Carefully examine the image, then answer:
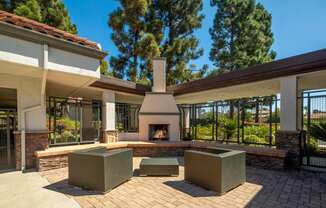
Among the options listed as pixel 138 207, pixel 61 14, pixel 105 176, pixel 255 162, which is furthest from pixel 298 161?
pixel 61 14

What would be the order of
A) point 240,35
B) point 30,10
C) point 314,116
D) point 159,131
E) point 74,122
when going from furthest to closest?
point 240,35 → point 74,122 → point 30,10 → point 159,131 → point 314,116

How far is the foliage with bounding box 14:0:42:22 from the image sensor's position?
41.8ft

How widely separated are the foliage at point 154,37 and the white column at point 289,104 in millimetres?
11526

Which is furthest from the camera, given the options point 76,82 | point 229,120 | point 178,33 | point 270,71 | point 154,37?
point 178,33

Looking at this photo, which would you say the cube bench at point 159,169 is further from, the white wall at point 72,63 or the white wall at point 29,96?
the white wall at point 29,96

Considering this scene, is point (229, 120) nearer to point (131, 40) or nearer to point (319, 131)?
point (319, 131)

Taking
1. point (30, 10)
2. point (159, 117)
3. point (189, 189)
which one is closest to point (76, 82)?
point (159, 117)

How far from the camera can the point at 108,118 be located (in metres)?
9.55

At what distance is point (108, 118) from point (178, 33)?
1297cm

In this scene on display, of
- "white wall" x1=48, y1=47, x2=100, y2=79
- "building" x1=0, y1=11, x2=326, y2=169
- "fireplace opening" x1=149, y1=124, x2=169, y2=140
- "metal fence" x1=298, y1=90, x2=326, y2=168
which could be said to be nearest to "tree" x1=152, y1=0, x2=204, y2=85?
"building" x1=0, y1=11, x2=326, y2=169

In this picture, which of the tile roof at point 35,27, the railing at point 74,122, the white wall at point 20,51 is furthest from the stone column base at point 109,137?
the white wall at point 20,51

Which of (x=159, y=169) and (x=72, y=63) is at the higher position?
(x=72, y=63)

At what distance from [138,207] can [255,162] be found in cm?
505

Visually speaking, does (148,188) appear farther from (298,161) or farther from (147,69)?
(147,69)
